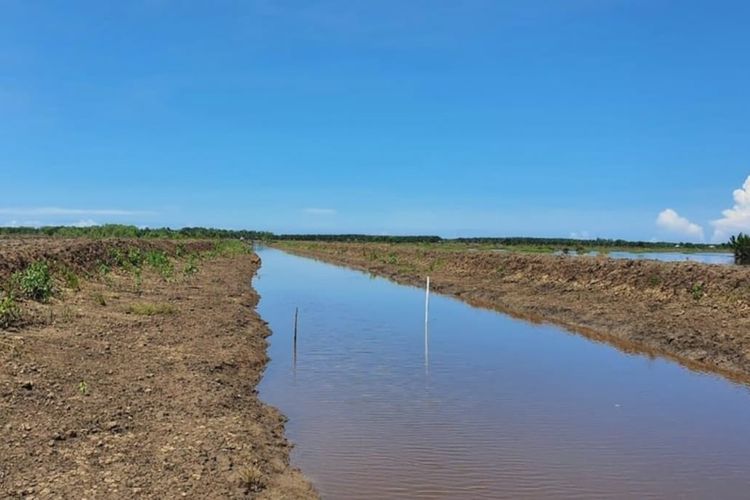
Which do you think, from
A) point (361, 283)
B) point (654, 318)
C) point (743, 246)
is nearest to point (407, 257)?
point (361, 283)

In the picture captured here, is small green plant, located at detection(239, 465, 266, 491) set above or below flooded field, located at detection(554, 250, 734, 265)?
below

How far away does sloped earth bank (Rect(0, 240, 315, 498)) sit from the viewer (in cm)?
679

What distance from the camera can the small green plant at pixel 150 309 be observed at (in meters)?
17.3

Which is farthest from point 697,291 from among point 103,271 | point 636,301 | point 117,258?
point 117,258

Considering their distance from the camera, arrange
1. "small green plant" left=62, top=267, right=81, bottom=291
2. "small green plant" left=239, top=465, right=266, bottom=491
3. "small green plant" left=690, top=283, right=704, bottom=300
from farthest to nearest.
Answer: "small green plant" left=690, top=283, right=704, bottom=300 < "small green plant" left=62, top=267, right=81, bottom=291 < "small green plant" left=239, top=465, right=266, bottom=491

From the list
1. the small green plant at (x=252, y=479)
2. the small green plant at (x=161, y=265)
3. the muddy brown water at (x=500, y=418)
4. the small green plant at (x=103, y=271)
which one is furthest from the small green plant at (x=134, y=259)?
the small green plant at (x=252, y=479)

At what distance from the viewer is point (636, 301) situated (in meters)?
25.1

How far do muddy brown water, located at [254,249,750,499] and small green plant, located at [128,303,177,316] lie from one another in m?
3.31

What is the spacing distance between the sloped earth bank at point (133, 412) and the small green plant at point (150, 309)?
428mm

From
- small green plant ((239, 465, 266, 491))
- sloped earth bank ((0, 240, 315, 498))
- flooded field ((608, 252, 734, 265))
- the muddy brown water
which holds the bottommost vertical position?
the muddy brown water

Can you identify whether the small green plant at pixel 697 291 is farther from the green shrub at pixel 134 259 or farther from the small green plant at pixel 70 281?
the green shrub at pixel 134 259

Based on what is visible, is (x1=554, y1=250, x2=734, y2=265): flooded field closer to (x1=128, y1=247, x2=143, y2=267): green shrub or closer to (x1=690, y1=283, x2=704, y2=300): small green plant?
(x1=690, y1=283, x2=704, y2=300): small green plant

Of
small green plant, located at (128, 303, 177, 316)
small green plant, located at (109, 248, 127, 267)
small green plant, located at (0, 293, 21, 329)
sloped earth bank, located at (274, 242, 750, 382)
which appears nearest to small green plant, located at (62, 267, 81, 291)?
small green plant, located at (128, 303, 177, 316)

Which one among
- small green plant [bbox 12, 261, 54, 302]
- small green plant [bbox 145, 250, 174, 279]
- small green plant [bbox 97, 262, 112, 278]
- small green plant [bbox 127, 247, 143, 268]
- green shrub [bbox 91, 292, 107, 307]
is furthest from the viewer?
small green plant [bbox 127, 247, 143, 268]
